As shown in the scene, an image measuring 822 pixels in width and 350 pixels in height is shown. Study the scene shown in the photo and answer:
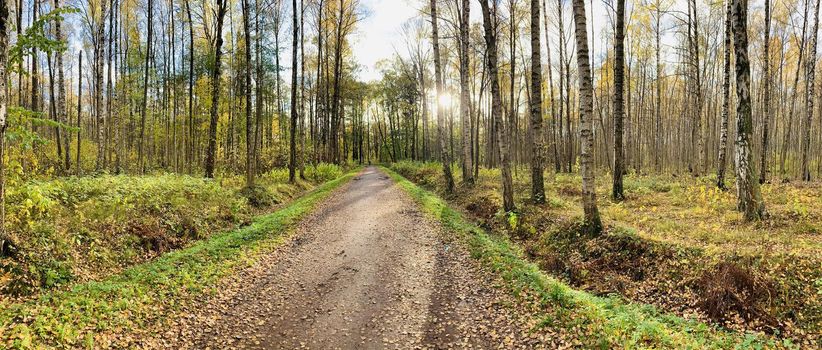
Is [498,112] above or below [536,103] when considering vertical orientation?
below

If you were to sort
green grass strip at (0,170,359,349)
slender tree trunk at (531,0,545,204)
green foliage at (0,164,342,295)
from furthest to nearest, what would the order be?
slender tree trunk at (531,0,545,204), green foliage at (0,164,342,295), green grass strip at (0,170,359,349)

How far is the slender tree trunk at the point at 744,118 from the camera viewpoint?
8555mm

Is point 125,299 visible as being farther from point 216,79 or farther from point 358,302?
point 216,79

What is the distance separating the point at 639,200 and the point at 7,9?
15.1m

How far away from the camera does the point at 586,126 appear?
8.77 m

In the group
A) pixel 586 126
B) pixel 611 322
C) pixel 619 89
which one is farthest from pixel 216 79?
pixel 611 322

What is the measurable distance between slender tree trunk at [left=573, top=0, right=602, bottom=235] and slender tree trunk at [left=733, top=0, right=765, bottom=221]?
10.5ft

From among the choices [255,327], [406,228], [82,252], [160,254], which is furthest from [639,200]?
[82,252]

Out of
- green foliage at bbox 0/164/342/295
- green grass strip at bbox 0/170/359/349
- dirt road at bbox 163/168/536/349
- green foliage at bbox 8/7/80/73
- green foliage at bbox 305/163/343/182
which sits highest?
green foliage at bbox 8/7/80/73

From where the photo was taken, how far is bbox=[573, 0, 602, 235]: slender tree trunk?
8.60 meters

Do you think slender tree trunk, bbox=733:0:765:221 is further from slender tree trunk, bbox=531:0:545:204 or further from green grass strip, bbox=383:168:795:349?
green grass strip, bbox=383:168:795:349

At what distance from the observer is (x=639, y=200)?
42.2 ft

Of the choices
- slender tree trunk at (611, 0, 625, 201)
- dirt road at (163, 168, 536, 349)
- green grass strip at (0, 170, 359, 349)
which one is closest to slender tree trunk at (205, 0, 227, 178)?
green grass strip at (0, 170, 359, 349)

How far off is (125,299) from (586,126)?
8882 mm
